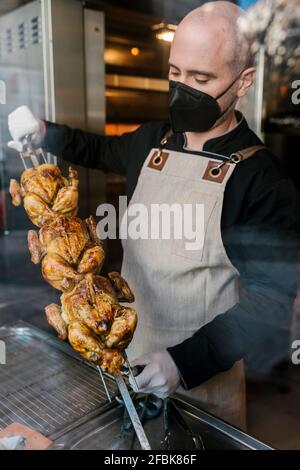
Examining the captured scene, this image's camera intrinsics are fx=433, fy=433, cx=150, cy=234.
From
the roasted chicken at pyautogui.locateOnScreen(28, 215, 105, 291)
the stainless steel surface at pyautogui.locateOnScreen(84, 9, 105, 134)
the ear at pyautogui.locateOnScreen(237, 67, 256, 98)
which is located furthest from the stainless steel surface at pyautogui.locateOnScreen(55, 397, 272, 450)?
the stainless steel surface at pyautogui.locateOnScreen(84, 9, 105, 134)

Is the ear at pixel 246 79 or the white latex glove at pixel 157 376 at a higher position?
the ear at pixel 246 79

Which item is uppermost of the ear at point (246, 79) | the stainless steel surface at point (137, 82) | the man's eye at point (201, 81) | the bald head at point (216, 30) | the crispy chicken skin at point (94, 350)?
the stainless steel surface at point (137, 82)

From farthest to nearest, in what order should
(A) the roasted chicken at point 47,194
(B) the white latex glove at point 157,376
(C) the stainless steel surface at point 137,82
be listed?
(C) the stainless steel surface at point 137,82, (A) the roasted chicken at point 47,194, (B) the white latex glove at point 157,376

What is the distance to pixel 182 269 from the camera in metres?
1.01

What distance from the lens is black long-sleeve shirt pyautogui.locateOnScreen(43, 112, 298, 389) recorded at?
2.94ft

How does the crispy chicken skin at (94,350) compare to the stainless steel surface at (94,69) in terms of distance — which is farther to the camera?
the stainless steel surface at (94,69)

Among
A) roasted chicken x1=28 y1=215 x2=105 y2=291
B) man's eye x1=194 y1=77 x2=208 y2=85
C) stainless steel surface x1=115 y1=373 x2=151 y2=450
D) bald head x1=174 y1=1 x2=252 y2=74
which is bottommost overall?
stainless steel surface x1=115 y1=373 x2=151 y2=450

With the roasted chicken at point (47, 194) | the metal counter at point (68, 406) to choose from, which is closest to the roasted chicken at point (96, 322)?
the metal counter at point (68, 406)

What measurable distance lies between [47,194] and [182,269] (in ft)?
1.16

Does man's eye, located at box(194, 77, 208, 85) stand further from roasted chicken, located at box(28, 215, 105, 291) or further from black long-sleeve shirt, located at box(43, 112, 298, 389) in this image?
roasted chicken, located at box(28, 215, 105, 291)

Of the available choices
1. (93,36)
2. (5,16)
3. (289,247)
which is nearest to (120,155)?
(93,36)

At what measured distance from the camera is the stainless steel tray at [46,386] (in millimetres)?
771

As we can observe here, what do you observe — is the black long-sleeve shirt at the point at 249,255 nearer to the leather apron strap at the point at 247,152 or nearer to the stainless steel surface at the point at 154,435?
the leather apron strap at the point at 247,152

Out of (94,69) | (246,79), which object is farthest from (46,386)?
(94,69)
